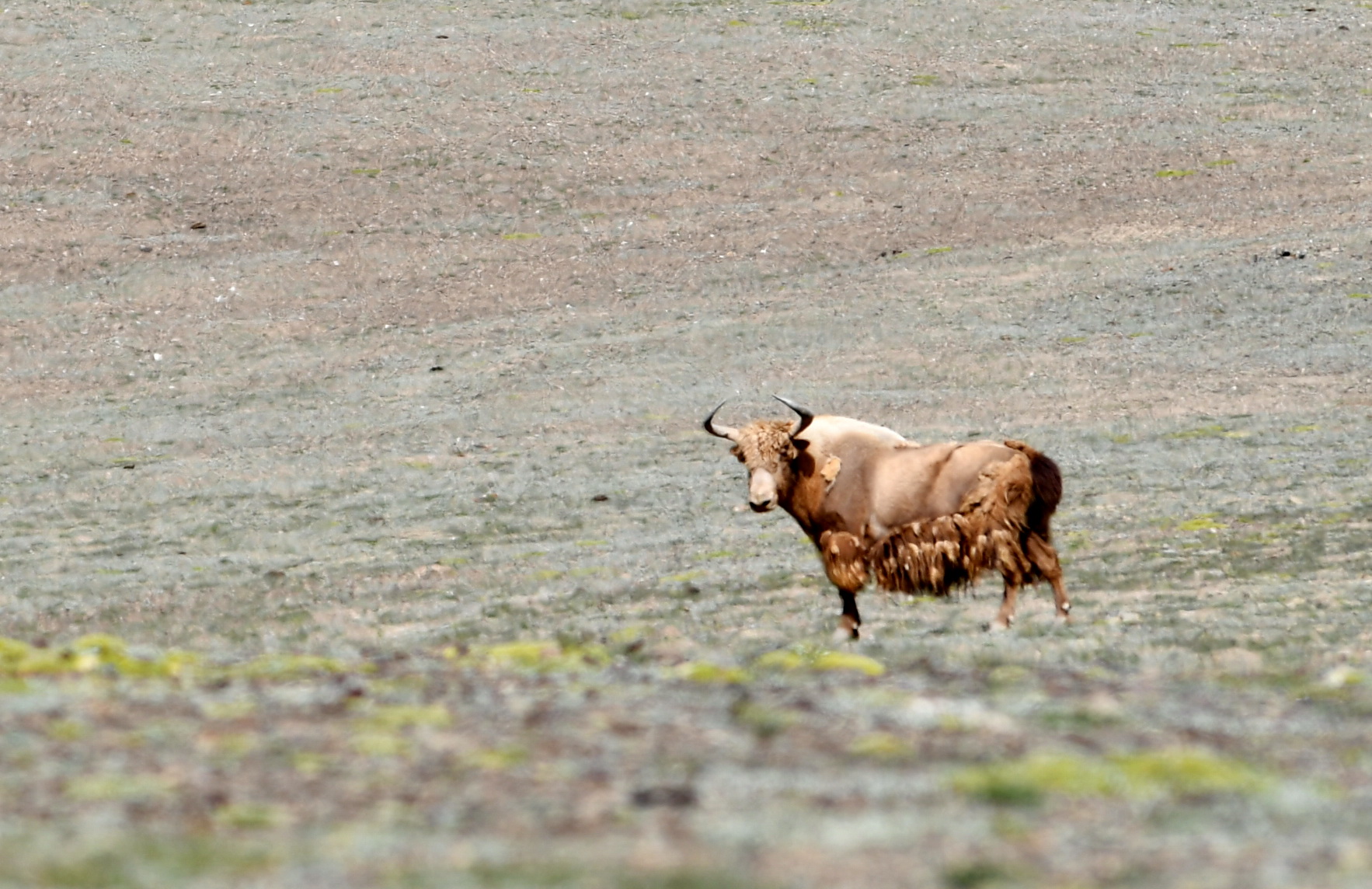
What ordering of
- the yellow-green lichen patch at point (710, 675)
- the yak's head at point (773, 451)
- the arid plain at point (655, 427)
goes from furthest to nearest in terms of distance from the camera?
the yak's head at point (773, 451)
the yellow-green lichen patch at point (710, 675)
the arid plain at point (655, 427)

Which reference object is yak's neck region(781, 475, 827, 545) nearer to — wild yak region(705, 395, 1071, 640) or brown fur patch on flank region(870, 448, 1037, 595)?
wild yak region(705, 395, 1071, 640)

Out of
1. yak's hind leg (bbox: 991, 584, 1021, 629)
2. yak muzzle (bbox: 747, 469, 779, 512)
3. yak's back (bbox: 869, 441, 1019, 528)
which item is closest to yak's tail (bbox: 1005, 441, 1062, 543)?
yak's back (bbox: 869, 441, 1019, 528)

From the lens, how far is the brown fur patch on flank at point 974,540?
1451cm

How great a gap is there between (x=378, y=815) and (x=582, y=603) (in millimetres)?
8877

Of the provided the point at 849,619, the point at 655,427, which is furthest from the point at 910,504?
the point at 655,427

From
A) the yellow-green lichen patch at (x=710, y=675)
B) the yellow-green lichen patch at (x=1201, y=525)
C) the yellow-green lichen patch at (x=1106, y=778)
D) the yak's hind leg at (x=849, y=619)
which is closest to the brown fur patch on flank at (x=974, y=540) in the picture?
the yak's hind leg at (x=849, y=619)

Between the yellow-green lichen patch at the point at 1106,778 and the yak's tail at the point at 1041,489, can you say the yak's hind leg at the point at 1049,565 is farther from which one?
the yellow-green lichen patch at the point at 1106,778

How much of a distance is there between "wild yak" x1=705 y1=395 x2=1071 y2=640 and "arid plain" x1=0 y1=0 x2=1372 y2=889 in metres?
0.60

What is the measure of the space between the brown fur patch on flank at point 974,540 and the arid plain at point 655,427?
1.74ft

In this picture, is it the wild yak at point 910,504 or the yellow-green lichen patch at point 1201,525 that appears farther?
the yellow-green lichen patch at point 1201,525

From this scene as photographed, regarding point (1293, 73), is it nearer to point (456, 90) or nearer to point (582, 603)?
point (456, 90)

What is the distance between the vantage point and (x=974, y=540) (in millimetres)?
14523

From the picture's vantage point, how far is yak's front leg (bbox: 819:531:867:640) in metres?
14.7

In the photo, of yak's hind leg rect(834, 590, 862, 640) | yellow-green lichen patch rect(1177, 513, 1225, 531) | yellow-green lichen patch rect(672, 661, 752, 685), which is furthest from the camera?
yellow-green lichen patch rect(1177, 513, 1225, 531)
